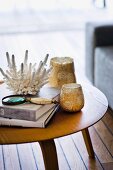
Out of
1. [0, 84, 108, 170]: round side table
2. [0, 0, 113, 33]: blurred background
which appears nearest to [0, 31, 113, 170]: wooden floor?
[0, 84, 108, 170]: round side table

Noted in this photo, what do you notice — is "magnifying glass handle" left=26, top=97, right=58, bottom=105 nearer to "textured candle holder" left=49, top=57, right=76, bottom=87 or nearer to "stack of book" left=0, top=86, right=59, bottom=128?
"stack of book" left=0, top=86, right=59, bottom=128

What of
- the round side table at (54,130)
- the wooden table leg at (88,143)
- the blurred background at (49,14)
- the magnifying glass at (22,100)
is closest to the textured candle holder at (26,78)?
the magnifying glass at (22,100)

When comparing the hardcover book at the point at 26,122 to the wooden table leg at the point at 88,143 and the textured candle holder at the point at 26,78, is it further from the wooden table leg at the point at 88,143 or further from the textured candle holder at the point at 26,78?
the wooden table leg at the point at 88,143

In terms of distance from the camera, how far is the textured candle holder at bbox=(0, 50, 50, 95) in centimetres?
140

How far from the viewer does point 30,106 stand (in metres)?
1.28

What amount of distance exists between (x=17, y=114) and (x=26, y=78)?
0.20 meters

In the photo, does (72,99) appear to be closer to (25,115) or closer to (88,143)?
(25,115)

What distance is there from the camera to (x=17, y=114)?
1250 mm

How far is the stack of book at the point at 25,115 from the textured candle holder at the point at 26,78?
13cm

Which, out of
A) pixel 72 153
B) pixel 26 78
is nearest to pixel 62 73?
pixel 26 78

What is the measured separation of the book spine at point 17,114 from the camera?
1237 millimetres

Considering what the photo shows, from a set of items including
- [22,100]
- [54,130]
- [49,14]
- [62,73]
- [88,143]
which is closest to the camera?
[54,130]

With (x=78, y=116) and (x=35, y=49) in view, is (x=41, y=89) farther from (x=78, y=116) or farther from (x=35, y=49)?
(x=35, y=49)

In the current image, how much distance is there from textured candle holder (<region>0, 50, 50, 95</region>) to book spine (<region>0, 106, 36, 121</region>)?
166mm
